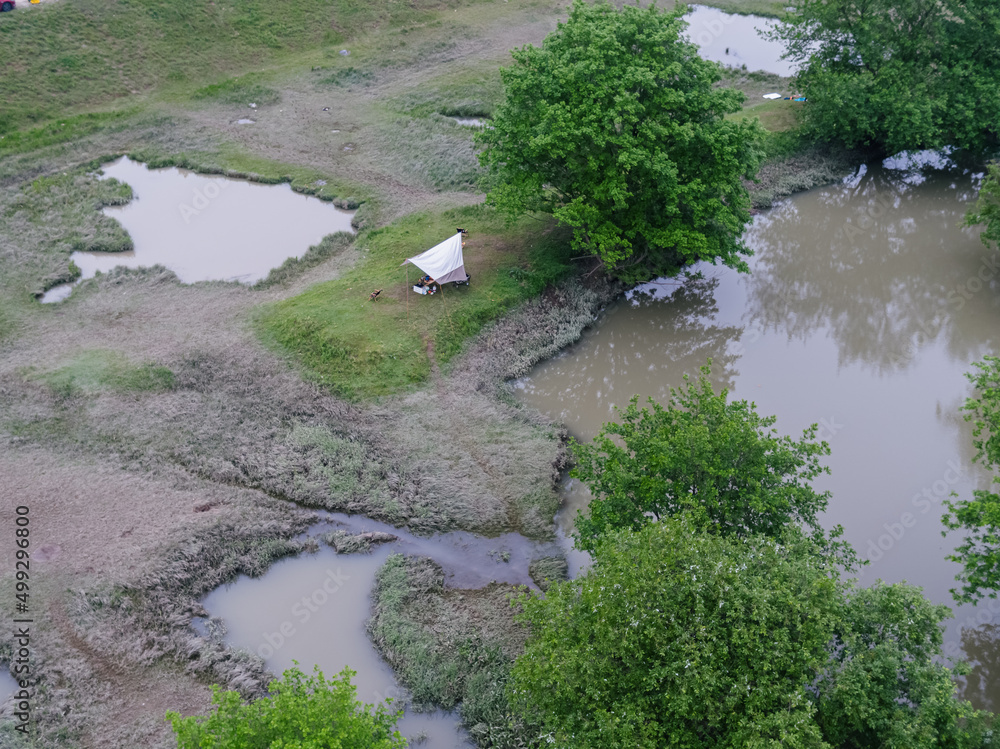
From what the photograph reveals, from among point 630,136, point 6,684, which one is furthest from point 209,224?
point 6,684

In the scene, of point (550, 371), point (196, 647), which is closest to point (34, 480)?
point (196, 647)

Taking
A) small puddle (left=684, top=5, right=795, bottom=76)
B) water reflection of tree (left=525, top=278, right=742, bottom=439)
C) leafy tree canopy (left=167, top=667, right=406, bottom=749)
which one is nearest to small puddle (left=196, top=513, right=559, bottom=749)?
leafy tree canopy (left=167, top=667, right=406, bottom=749)

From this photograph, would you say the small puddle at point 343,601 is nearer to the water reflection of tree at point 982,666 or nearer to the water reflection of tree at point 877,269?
the water reflection of tree at point 982,666

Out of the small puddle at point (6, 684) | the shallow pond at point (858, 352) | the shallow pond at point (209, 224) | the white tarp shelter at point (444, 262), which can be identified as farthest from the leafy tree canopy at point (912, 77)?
the small puddle at point (6, 684)

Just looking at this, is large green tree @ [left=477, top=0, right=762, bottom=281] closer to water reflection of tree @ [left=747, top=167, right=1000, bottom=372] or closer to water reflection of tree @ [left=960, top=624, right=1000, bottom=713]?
water reflection of tree @ [left=747, top=167, right=1000, bottom=372]

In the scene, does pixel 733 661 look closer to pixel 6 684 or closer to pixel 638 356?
pixel 638 356

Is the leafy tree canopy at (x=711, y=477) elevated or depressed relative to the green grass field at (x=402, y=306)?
elevated

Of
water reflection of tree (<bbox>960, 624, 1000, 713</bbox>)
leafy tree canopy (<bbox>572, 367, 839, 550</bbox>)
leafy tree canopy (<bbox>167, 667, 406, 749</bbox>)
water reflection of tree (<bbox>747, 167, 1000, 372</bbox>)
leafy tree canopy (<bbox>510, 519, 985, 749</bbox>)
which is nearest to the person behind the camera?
leafy tree canopy (<bbox>167, 667, 406, 749</bbox>)

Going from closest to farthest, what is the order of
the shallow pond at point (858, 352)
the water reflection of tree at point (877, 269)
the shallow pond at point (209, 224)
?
the shallow pond at point (858, 352) < the water reflection of tree at point (877, 269) < the shallow pond at point (209, 224)
